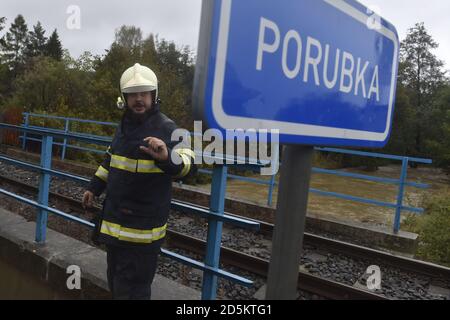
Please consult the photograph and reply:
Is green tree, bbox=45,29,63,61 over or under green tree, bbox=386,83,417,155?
over

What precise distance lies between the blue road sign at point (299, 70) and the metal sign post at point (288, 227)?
0.09 metres

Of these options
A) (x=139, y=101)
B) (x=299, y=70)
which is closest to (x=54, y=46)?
(x=139, y=101)

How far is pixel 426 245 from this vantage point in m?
6.81

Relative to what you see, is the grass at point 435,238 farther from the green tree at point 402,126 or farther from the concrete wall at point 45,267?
the green tree at point 402,126

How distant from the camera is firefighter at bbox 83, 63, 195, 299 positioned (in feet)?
7.35

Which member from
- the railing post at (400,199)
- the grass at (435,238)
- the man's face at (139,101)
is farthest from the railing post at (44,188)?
the grass at (435,238)

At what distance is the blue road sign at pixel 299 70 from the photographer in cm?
83

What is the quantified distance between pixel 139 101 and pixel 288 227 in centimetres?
144

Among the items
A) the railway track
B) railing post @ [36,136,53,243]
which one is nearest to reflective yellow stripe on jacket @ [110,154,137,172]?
railing post @ [36,136,53,243]

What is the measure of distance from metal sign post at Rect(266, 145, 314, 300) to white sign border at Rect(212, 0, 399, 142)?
98 mm

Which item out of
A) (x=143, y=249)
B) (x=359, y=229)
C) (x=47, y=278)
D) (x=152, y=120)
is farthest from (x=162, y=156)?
(x=359, y=229)

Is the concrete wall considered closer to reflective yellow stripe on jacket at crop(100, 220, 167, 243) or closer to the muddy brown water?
reflective yellow stripe on jacket at crop(100, 220, 167, 243)

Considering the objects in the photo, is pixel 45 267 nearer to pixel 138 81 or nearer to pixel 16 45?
pixel 138 81

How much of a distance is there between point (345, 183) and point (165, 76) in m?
10.1
